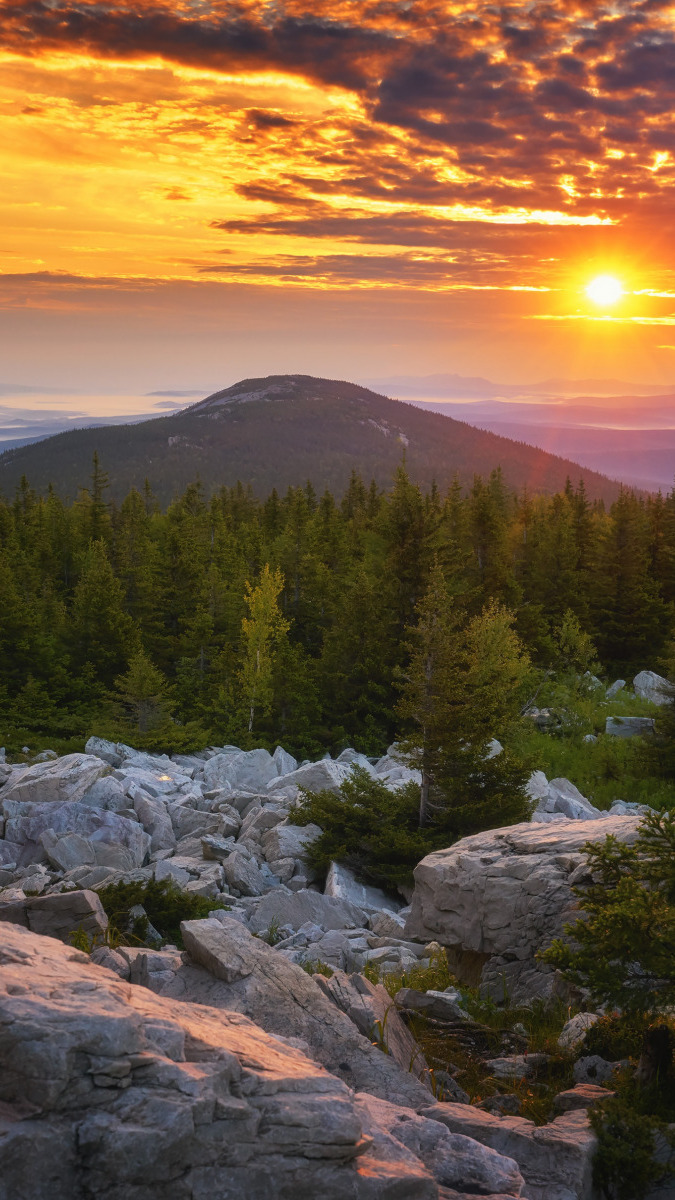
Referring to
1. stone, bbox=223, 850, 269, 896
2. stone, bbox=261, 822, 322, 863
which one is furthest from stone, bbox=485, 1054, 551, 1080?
stone, bbox=261, 822, 322, 863

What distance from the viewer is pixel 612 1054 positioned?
8.12 metres

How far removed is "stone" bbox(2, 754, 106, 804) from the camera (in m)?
21.8

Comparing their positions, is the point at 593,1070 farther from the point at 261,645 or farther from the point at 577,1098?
the point at 261,645

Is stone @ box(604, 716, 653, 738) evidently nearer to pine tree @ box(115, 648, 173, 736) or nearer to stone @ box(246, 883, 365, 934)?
pine tree @ box(115, 648, 173, 736)

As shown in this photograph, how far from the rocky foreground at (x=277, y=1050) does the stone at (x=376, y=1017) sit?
2 centimetres

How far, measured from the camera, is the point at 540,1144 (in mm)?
6426

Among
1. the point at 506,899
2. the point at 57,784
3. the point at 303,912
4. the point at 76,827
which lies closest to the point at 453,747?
the point at 303,912

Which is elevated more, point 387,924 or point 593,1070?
point 593,1070

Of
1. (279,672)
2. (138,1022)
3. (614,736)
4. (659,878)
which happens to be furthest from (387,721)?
(138,1022)

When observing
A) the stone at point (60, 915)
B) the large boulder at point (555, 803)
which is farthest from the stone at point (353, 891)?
the stone at point (60, 915)

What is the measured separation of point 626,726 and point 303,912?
23867mm

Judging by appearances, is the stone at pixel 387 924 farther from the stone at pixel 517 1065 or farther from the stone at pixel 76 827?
the stone at pixel 517 1065

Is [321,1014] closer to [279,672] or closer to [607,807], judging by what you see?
[607,807]

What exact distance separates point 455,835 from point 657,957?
12.5m
